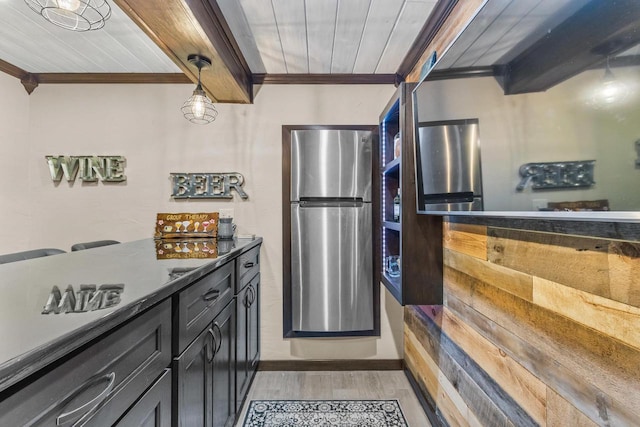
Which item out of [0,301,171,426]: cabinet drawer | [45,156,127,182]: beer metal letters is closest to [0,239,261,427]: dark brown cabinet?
[0,301,171,426]: cabinet drawer

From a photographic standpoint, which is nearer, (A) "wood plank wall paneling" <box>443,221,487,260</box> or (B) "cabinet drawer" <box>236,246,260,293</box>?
(A) "wood plank wall paneling" <box>443,221,487,260</box>

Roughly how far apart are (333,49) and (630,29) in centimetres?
185

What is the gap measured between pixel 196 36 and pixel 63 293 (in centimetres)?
142

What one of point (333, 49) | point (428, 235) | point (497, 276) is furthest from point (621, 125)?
point (333, 49)

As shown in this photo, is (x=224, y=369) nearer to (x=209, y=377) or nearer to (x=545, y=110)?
(x=209, y=377)

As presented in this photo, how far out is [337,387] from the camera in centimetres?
229

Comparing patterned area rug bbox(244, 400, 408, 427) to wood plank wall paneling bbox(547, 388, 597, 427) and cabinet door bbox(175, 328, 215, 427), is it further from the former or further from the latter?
wood plank wall paneling bbox(547, 388, 597, 427)

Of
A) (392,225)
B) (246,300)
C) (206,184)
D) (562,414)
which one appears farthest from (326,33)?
(562,414)

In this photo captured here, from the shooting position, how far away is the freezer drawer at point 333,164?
245 centimetres

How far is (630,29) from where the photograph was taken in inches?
20.9

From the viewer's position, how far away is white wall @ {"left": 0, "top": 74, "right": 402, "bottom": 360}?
8.36 feet

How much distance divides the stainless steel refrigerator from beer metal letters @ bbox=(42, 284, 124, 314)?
5.55 ft

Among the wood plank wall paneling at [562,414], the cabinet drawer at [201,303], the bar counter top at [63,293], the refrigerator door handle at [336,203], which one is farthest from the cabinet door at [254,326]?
the wood plank wall paneling at [562,414]

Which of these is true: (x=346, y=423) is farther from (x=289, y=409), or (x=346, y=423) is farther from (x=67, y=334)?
(x=67, y=334)
